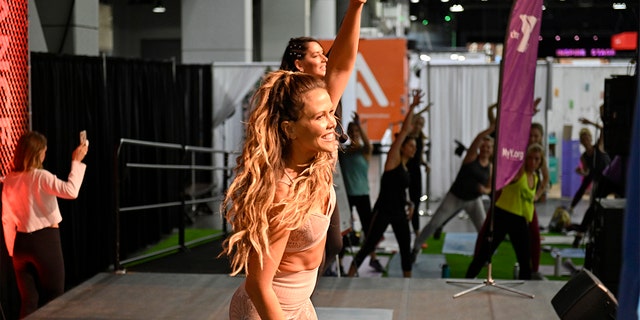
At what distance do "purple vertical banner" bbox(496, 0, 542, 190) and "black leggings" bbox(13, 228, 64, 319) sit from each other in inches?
112

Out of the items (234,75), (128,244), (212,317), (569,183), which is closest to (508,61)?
(212,317)

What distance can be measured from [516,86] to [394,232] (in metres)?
2.23

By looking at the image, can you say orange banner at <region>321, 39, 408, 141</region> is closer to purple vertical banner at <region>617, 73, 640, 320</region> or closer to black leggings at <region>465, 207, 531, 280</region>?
black leggings at <region>465, 207, 531, 280</region>

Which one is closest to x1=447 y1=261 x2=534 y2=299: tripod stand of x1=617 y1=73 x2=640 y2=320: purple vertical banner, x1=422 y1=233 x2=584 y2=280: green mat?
x1=422 y1=233 x2=584 y2=280: green mat

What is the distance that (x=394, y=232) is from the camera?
7566 mm

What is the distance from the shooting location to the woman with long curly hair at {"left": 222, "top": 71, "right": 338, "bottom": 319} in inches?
92.6

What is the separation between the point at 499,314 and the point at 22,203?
297 centimetres

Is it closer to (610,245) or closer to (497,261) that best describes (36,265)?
(610,245)

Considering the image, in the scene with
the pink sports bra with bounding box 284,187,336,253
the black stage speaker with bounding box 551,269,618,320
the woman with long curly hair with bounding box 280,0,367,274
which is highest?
the woman with long curly hair with bounding box 280,0,367,274

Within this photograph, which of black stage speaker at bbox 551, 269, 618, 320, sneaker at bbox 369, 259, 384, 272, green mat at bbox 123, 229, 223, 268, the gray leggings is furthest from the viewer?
green mat at bbox 123, 229, 223, 268

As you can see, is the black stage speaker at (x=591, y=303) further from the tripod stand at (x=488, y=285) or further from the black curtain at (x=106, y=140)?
the black curtain at (x=106, y=140)

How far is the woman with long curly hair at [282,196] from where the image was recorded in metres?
2.35

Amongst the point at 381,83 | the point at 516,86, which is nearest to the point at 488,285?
the point at 516,86

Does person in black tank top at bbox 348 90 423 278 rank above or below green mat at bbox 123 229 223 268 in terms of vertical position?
above
